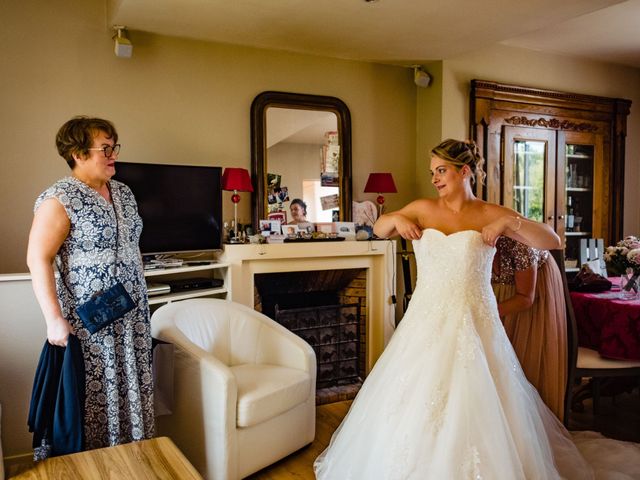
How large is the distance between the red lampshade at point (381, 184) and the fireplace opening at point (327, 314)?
0.68m

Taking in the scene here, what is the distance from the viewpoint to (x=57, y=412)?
2037mm

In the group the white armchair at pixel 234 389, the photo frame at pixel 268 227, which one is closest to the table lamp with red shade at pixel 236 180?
the photo frame at pixel 268 227

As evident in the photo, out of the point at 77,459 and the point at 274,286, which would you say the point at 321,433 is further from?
the point at 77,459

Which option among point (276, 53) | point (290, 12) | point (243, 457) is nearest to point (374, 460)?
point (243, 457)

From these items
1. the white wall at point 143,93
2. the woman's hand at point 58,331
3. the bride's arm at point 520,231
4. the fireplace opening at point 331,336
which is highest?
the white wall at point 143,93

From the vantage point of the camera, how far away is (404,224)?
99.2 inches

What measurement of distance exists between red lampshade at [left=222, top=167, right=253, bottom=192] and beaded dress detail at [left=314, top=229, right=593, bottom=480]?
65.7 inches

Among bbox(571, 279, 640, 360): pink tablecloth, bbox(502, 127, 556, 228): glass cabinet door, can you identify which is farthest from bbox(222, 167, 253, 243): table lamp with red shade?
bbox(502, 127, 556, 228): glass cabinet door

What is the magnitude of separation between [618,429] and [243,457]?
225 cm

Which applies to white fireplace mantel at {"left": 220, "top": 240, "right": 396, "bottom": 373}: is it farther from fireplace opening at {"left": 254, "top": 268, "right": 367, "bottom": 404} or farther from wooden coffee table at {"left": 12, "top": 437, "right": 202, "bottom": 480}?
wooden coffee table at {"left": 12, "top": 437, "right": 202, "bottom": 480}

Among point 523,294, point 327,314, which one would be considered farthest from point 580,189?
point 523,294

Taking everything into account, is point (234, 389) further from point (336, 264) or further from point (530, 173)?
point (530, 173)

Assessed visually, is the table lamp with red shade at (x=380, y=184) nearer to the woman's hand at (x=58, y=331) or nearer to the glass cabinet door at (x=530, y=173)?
the glass cabinet door at (x=530, y=173)

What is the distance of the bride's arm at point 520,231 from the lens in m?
2.31
